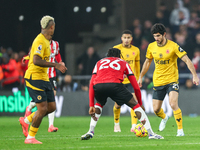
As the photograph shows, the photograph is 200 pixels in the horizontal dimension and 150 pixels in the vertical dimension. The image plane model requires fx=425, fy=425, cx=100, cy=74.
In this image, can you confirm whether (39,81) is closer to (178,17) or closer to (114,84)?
(114,84)

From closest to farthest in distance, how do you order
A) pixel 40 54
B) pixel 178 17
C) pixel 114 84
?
pixel 40 54 → pixel 114 84 → pixel 178 17

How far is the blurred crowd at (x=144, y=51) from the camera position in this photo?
17016 mm

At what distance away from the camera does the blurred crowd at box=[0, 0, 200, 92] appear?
17.0 meters

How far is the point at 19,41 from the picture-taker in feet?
64.3

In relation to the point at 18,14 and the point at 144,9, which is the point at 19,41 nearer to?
the point at 18,14

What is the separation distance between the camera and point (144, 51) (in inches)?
697

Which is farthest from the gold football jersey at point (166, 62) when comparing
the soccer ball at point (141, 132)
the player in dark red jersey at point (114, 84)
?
the player in dark red jersey at point (114, 84)

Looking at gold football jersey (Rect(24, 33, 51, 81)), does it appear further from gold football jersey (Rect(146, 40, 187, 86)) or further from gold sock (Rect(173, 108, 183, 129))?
gold sock (Rect(173, 108, 183, 129))

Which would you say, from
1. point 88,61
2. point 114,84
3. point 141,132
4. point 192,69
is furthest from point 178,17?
point 114,84

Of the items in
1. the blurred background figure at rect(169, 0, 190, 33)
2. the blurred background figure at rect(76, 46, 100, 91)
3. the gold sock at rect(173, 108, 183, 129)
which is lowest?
the gold sock at rect(173, 108, 183, 129)

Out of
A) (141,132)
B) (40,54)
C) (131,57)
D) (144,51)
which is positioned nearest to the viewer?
(40,54)

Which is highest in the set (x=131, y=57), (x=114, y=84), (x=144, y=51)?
(x=144, y=51)

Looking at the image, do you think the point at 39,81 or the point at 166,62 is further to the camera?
the point at 166,62

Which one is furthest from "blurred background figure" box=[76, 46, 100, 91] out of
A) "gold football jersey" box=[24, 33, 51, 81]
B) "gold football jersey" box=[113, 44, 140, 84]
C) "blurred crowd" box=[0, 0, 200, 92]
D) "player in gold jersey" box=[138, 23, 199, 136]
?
"gold football jersey" box=[24, 33, 51, 81]
